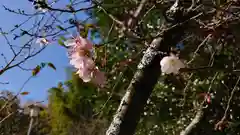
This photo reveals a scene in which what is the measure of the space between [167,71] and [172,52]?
5cm

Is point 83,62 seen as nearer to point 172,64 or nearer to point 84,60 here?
point 84,60

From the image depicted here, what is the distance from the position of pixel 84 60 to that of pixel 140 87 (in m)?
0.35

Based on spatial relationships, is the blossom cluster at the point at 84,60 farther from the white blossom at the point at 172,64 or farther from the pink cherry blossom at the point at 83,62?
the white blossom at the point at 172,64

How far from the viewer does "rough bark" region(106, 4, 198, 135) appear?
1.36 m

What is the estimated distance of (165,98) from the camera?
4.39 metres

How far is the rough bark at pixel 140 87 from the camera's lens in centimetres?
136

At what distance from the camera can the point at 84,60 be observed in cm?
109

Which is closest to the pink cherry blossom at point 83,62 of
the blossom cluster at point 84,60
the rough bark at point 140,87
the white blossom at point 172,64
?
the blossom cluster at point 84,60

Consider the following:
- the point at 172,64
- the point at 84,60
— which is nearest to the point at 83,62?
the point at 84,60

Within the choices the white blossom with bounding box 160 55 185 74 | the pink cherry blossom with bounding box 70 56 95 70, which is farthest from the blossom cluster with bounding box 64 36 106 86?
the white blossom with bounding box 160 55 185 74

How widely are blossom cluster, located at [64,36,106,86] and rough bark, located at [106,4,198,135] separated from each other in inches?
10.5

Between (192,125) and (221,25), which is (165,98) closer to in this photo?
(192,125)

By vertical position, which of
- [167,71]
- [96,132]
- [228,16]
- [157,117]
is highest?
[96,132]

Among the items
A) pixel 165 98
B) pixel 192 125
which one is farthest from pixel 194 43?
pixel 165 98
